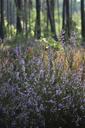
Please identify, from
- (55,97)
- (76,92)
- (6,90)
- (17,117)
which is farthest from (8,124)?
(76,92)

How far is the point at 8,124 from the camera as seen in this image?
438 centimetres

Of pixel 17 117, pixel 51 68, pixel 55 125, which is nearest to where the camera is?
pixel 17 117

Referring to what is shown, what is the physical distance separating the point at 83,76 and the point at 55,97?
85 centimetres

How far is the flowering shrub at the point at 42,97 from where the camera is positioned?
4.43 metres

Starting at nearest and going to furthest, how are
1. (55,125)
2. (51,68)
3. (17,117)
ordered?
(17,117) < (55,125) < (51,68)

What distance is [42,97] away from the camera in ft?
15.3

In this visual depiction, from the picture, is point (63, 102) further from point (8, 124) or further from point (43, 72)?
point (8, 124)

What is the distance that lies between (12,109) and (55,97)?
0.63 metres

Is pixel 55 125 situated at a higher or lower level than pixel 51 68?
lower

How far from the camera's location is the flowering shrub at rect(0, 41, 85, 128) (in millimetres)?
4430

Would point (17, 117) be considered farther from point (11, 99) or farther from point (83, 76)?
point (83, 76)

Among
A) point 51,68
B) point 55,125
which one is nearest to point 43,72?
point 51,68

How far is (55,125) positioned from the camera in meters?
4.71

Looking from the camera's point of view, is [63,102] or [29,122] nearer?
[29,122]
